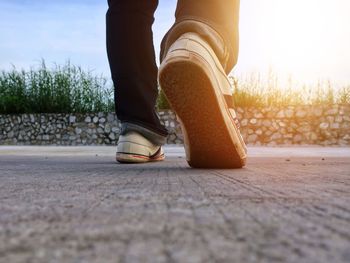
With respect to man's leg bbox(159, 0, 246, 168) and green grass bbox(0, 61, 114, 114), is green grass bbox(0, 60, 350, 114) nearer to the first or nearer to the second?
green grass bbox(0, 61, 114, 114)

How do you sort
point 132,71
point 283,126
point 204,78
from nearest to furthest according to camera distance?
point 204,78
point 132,71
point 283,126

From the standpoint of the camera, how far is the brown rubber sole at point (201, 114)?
96 centimetres

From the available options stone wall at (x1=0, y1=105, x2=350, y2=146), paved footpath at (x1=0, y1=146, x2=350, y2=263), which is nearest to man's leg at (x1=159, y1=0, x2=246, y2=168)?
paved footpath at (x1=0, y1=146, x2=350, y2=263)

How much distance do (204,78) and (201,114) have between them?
8cm

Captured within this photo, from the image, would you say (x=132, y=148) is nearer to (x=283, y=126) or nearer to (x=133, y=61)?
(x=133, y=61)

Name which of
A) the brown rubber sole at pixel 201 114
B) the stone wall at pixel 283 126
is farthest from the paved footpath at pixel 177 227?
the stone wall at pixel 283 126

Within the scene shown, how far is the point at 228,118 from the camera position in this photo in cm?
104

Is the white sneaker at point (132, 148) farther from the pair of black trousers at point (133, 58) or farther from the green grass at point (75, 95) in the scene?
the green grass at point (75, 95)

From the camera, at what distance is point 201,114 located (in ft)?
3.30

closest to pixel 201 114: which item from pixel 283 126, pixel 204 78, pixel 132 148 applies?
pixel 204 78

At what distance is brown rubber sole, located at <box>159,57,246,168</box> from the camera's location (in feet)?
3.16

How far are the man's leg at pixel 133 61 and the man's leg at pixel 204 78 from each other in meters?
0.33

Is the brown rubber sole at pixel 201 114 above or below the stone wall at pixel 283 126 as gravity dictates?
below

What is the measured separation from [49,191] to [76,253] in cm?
35
